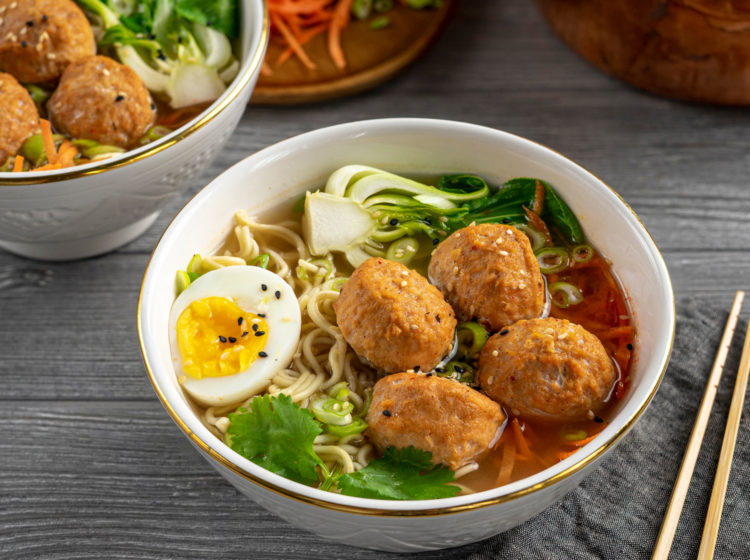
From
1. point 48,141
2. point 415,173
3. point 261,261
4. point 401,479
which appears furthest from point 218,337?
point 48,141

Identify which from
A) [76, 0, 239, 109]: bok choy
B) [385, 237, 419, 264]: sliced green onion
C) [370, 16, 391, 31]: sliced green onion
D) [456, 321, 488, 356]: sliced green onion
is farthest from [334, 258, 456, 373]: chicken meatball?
[370, 16, 391, 31]: sliced green onion

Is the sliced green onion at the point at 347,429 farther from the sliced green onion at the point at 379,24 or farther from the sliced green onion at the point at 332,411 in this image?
the sliced green onion at the point at 379,24

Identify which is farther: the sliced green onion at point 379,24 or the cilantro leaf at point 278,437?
the sliced green onion at point 379,24

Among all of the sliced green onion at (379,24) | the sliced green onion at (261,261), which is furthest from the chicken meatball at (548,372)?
the sliced green onion at (379,24)

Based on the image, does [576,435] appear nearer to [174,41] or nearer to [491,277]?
[491,277]

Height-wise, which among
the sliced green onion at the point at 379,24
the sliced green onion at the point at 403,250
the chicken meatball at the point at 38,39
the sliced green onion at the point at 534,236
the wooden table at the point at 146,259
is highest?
the chicken meatball at the point at 38,39

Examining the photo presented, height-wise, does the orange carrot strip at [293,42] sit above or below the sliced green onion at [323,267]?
above

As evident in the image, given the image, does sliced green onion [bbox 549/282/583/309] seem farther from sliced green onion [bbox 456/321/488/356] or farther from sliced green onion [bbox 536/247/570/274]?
sliced green onion [bbox 456/321/488/356]

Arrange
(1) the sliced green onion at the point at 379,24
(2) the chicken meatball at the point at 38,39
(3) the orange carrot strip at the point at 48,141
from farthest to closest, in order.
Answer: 1. (1) the sliced green onion at the point at 379,24
2. (2) the chicken meatball at the point at 38,39
3. (3) the orange carrot strip at the point at 48,141
